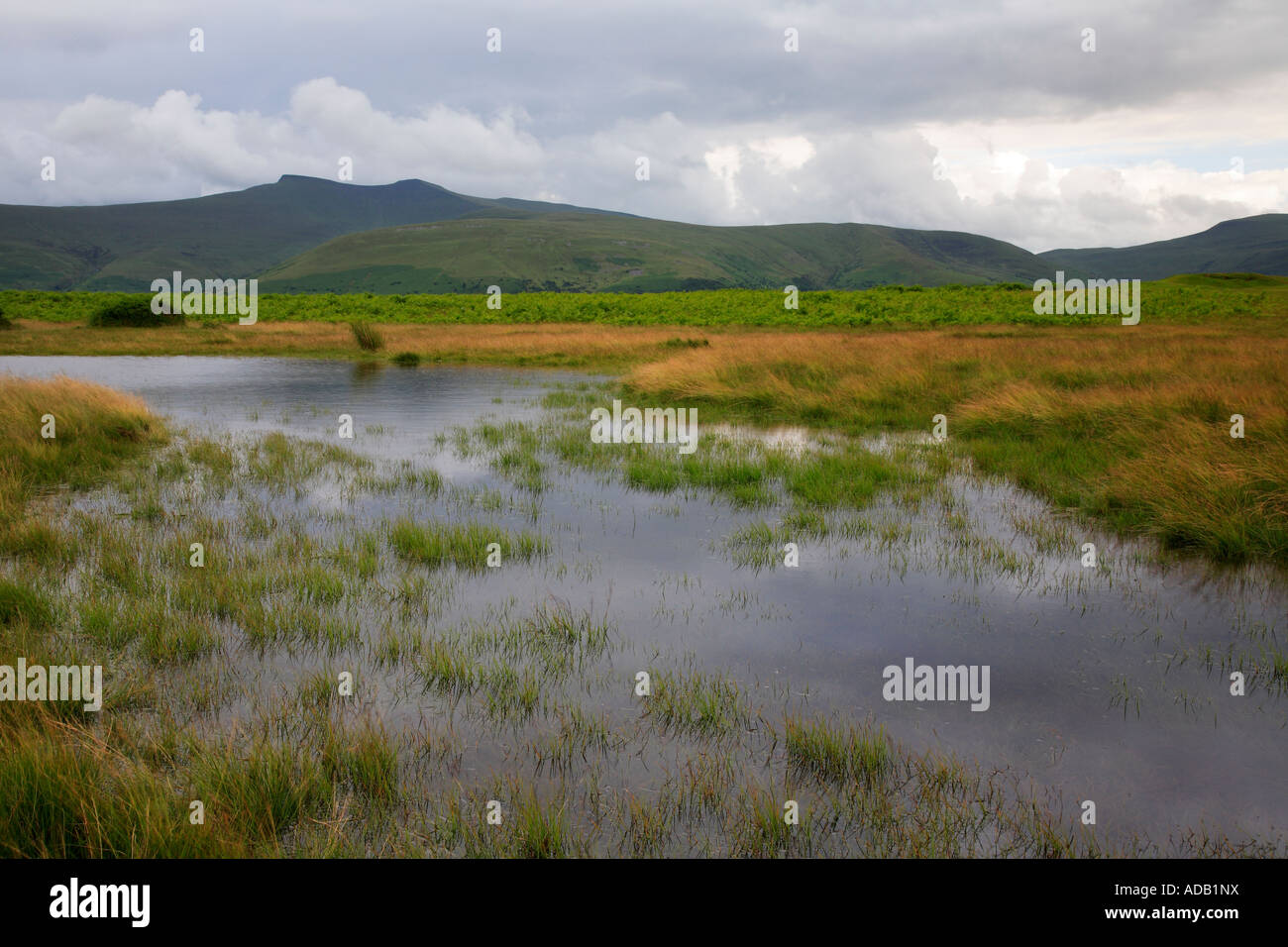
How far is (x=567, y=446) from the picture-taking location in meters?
14.4

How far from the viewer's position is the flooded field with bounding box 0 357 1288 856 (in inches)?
155

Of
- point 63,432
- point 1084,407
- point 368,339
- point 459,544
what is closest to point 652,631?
point 459,544

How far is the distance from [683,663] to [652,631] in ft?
2.16

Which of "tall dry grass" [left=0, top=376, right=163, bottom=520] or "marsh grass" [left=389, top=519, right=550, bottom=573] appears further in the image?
"tall dry grass" [left=0, top=376, right=163, bottom=520]

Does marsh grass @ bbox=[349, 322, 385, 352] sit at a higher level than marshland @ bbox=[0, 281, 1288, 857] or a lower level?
higher

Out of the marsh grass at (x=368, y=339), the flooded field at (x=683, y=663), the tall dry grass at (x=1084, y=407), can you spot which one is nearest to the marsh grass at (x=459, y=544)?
the flooded field at (x=683, y=663)

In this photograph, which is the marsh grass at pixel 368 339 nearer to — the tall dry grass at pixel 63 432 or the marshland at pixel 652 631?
the tall dry grass at pixel 63 432

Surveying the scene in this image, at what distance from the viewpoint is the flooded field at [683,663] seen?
3943 mm

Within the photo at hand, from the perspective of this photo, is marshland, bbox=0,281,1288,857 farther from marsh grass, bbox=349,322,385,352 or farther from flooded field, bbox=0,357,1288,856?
marsh grass, bbox=349,322,385,352

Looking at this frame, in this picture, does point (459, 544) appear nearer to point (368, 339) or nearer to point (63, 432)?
point (63, 432)

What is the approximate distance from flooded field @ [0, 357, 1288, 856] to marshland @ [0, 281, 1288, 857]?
33mm

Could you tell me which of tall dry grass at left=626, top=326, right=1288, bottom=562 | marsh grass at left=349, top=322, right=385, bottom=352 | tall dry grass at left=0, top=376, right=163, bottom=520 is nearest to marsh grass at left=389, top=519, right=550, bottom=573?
tall dry grass at left=0, top=376, right=163, bottom=520

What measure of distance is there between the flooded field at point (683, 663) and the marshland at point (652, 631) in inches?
1.3
